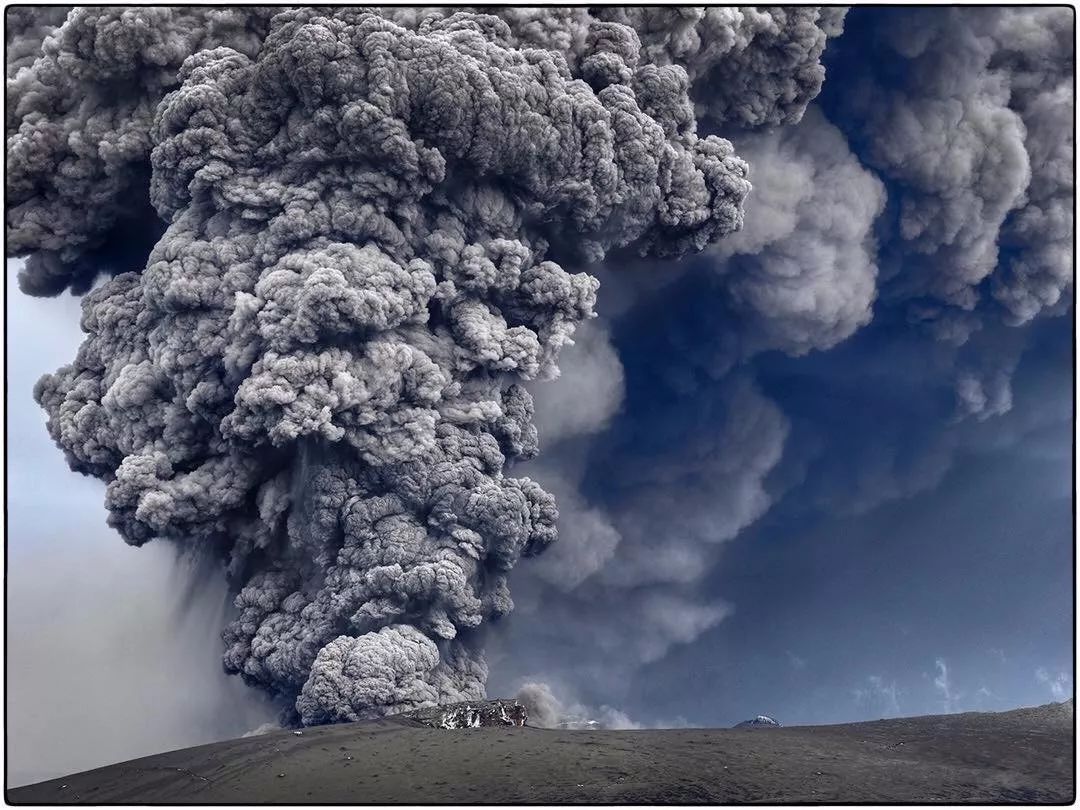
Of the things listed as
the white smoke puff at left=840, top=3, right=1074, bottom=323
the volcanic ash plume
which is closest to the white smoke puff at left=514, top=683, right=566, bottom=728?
the volcanic ash plume

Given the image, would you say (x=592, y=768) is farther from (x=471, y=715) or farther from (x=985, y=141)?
(x=985, y=141)

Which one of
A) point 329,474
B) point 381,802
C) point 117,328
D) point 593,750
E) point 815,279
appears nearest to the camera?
point 381,802

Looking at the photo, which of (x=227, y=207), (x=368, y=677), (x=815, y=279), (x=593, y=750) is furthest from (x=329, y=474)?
(x=815, y=279)

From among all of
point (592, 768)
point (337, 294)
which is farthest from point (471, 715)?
point (337, 294)

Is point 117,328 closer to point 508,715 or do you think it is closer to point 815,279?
point 508,715

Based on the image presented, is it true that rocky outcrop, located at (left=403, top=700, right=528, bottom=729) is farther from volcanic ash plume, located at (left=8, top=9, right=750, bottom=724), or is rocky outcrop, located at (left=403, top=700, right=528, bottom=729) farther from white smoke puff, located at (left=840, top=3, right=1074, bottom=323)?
white smoke puff, located at (left=840, top=3, right=1074, bottom=323)

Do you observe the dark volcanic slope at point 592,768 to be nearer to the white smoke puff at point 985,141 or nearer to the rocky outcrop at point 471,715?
the rocky outcrop at point 471,715

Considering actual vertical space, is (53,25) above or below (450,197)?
above
